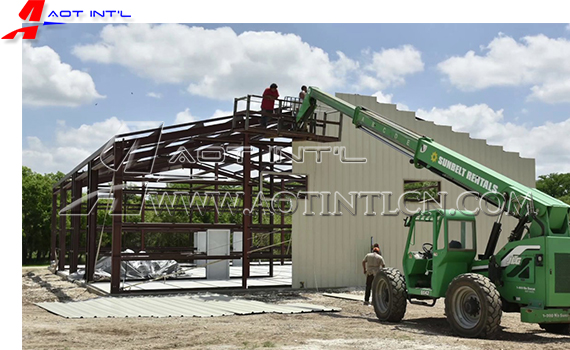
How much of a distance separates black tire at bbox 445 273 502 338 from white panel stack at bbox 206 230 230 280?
13.0m

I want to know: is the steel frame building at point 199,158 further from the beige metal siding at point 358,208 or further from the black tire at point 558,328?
the black tire at point 558,328

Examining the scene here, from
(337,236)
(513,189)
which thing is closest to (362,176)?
(337,236)

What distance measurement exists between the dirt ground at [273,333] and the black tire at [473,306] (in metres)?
0.30

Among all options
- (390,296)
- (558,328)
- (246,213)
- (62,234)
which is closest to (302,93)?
(246,213)

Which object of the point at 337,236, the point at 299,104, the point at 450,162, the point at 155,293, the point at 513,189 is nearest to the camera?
the point at 513,189

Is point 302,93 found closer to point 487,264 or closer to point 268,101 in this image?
point 268,101

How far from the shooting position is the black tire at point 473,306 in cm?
1137

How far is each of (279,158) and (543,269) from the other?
1405cm

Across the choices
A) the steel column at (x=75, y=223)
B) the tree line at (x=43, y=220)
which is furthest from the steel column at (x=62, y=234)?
the tree line at (x=43, y=220)

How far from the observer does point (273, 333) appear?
1184 centimetres

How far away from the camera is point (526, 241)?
38.4 ft

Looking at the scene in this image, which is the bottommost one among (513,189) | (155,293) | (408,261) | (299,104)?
(155,293)

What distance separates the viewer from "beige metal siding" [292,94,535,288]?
71.3ft

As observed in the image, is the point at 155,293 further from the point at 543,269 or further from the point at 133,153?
the point at 543,269
